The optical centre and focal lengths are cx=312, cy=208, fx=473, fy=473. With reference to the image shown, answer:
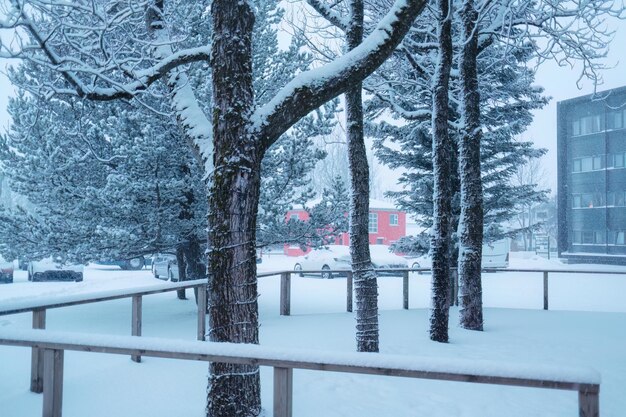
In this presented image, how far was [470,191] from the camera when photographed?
920 centimetres

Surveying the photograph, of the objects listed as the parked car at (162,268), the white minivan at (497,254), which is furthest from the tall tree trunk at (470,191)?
the white minivan at (497,254)

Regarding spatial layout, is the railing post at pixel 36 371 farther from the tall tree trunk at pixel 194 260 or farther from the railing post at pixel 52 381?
the tall tree trunk at pixel 194 260

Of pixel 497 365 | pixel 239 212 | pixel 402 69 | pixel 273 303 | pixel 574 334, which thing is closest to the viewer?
pixel 497 365

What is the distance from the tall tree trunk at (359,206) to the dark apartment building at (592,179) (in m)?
32.8

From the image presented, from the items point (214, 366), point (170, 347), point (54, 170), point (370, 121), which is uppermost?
point (370, 121)

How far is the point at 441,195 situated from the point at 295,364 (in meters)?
5.77

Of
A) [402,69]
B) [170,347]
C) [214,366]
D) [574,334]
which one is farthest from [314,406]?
[402,69]

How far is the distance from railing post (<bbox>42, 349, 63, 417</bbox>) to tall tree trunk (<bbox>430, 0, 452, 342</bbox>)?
5.71 m

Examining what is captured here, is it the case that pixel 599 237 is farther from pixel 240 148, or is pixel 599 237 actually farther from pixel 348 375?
pixel 240 148

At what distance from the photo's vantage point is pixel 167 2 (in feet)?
30.6

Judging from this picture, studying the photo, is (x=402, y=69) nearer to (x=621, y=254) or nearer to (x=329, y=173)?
(x=621, y=254)

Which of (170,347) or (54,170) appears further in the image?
(54,170)

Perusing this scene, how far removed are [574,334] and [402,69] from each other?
7212mm

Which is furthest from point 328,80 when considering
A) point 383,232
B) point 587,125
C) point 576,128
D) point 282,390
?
point 383,232
